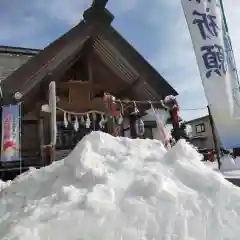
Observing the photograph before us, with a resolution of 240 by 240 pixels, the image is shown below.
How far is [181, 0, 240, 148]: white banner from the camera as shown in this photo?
6.16 m

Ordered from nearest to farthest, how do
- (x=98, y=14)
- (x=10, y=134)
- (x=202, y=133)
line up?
(x=10, y=134) < (x=98, y=14) < (x=202, y=133)

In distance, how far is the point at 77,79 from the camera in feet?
31.0

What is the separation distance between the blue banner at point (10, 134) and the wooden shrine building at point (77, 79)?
43cm

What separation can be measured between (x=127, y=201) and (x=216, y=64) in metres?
4.77

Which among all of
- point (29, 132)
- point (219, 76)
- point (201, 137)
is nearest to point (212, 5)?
point (219, 76)

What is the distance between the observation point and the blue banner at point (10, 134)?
7.14 metres

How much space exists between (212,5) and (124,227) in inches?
241

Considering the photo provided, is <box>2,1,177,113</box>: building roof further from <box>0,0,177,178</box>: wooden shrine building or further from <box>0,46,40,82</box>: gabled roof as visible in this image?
<box>0,46,40,82</box>: gabled roof

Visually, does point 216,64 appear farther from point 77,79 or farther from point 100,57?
point 77,79

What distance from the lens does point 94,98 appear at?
9.20m

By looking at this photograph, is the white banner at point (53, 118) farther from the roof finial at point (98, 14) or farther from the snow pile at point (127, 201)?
the roof finial at point (98, 14)

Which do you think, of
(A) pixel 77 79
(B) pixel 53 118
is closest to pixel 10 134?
(B) pixel 53 118

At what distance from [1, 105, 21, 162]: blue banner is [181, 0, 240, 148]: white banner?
5.23m

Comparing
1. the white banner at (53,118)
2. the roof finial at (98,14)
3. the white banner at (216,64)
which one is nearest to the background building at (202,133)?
the white banner at (216,64)
